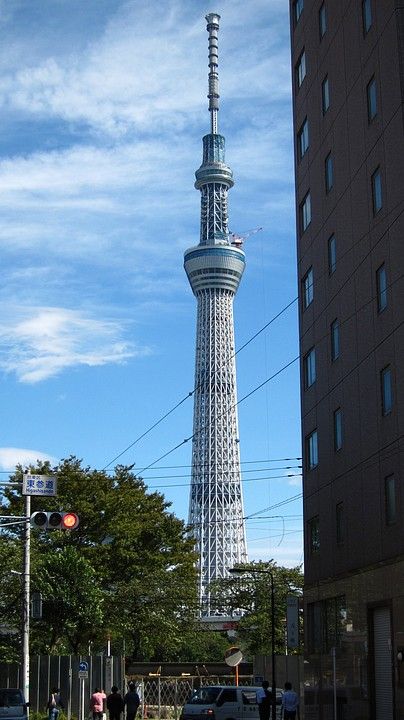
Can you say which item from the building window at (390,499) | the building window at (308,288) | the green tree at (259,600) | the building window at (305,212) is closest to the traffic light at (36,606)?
the building window at (390,499)

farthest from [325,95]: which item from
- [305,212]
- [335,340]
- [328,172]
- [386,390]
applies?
[386,390]

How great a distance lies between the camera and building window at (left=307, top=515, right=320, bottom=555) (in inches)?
1598

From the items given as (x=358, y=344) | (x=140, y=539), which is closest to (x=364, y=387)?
(x=358, y=344)

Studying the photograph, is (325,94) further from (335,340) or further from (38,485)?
(38,485)

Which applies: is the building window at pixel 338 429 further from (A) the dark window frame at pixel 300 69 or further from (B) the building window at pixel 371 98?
(A) the dark window frame at pixel 300 69

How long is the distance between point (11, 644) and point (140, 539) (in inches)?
577

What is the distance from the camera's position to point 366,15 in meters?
36.2

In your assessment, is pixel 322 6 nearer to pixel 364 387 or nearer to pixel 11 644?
pixel 364 387

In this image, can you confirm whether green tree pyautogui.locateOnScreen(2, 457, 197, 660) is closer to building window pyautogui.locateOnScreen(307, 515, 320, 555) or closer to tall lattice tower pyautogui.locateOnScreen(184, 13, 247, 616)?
building window pyautogui.locateOnScreen(307, 515, 320, 555)

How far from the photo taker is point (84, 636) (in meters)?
57.3

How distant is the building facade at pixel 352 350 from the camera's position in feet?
105

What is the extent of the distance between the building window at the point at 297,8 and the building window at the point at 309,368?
1569 cm

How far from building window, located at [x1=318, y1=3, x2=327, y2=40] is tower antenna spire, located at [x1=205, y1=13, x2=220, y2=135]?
149 meters

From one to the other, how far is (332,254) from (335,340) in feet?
11.3
